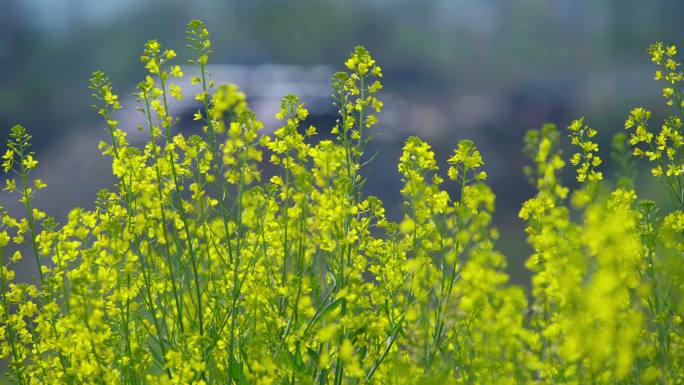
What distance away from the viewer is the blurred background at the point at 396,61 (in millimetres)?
61938

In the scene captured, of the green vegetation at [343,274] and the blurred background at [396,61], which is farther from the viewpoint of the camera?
the blurred background at [396,61]

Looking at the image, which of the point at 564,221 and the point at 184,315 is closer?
the point at 564,221

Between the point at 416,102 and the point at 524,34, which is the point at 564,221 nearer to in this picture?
the point at 416,102

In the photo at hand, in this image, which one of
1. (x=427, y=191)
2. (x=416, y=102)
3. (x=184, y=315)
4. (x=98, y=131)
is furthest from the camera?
(x=416, y=102)

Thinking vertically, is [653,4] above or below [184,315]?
above

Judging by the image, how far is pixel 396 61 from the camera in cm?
9056

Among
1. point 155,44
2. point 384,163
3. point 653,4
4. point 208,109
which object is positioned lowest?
point 384,163

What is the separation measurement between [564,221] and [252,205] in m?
1.36

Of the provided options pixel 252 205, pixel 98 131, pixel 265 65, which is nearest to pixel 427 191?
pixel 252 205

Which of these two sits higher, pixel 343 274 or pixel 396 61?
pixel 396 61

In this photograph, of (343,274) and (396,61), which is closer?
(343,274)

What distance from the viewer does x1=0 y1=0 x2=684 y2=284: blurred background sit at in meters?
61.9

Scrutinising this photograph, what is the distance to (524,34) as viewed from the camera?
92875 millimetres

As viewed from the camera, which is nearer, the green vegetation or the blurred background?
the green vegetation
